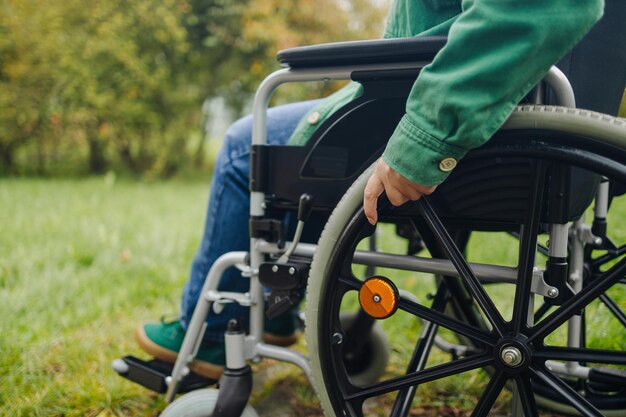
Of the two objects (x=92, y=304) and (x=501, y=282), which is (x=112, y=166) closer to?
(x=92, y=304)

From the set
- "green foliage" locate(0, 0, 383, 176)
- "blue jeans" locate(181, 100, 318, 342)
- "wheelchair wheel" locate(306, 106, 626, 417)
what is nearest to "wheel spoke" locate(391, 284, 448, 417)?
"wheelchair wheel" locate(306, 106, 626, 417)

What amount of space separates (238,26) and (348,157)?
751 centimetres

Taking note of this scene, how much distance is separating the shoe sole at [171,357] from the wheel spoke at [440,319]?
510 millimetres

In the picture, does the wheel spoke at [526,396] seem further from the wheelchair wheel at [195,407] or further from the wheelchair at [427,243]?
the wheelchair wheel at [195,407]

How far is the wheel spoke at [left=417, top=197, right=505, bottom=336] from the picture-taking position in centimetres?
77

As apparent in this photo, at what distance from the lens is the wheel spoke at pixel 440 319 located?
782mm

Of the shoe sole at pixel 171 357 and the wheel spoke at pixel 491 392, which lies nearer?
the wheel spoke at pixel 491 392

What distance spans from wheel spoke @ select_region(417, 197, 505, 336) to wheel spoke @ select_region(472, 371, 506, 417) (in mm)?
64

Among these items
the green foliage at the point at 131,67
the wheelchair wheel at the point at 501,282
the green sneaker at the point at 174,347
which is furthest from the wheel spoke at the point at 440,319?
the green foliage at the point at 131,67

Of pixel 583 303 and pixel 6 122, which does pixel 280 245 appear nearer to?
pixel 583 303

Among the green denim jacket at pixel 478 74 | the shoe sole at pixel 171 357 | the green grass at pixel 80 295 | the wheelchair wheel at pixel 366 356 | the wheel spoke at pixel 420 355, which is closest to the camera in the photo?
the green denim jacket at pixel 478 74

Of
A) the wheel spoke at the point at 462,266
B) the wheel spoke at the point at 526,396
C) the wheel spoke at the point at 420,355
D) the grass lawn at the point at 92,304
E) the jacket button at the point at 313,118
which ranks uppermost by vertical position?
the jacket button at the point at 313,118

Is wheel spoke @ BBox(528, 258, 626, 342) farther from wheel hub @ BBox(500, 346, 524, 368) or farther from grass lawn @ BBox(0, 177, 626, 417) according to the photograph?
grass lawn @ BBox(0, 177, 626, 417)

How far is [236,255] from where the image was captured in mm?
1070
